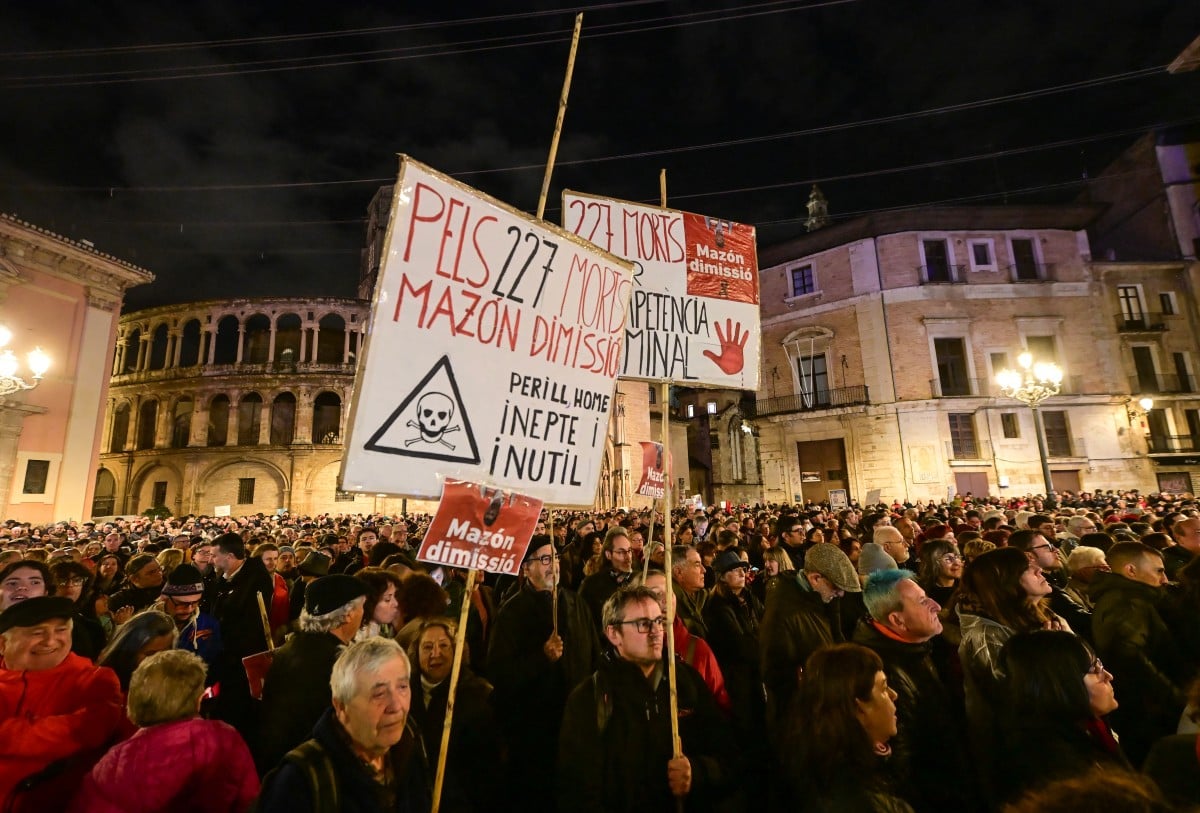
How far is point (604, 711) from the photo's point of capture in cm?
243

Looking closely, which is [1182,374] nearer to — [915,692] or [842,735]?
[915,692]

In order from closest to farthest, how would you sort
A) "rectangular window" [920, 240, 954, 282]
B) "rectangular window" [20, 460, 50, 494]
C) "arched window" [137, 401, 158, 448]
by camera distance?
1. "rectangular window" [20, 460, 50, 494]
2. "rectangular window" [920, 240, 954, 282]
3. "arched window" [137, 401, 158, 448]

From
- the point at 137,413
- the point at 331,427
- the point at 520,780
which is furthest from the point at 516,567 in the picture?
the point at 137,413

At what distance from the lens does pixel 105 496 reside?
120 ft

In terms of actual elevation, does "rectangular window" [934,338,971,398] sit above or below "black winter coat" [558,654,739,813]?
above

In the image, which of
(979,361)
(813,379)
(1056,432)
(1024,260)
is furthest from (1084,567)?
(1024,260)

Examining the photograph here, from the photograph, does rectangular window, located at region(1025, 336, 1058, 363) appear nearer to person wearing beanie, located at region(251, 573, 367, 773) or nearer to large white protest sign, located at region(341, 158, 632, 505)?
large white protest sign, located at region(341, 158, 632, 505)

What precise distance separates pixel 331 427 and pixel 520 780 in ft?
121

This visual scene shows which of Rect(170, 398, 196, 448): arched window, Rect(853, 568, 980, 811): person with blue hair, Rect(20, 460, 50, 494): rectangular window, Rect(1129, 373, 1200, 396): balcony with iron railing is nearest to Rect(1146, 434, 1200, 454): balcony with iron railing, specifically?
Rect(1129, 373, 1200, 396): balcony with iron railing

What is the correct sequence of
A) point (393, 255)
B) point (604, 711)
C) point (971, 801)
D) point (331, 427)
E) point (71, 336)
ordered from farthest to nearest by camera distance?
point (331, 427) → point (71, 336) → point (971, 801) → point (604, 711) → point (393, 255)

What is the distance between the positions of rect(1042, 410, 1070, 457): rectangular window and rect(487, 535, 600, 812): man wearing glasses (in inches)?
1194

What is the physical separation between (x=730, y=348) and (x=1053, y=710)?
2518 mm

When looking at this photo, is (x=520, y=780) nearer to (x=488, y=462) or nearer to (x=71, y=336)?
(x=488, y=462)

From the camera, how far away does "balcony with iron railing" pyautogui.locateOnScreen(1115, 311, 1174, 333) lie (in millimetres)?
27547
